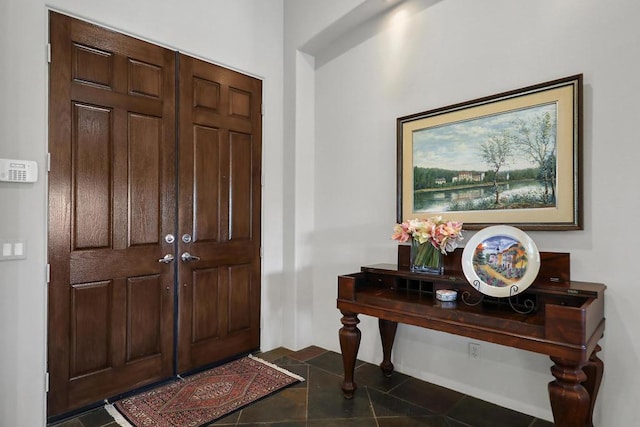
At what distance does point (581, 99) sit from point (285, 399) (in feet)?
8.49

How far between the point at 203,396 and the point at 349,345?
1068mm

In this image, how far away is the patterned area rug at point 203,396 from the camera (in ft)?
7.48

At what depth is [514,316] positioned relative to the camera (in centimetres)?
189

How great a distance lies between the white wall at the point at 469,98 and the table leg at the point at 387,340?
0.34 ft

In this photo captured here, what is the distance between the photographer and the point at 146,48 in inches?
105

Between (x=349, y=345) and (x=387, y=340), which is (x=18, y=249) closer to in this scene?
(x=349, y=345)

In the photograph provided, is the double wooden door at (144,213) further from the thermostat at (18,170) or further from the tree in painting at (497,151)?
the tree in painting at (497,151)

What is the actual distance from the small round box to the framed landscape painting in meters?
0.52

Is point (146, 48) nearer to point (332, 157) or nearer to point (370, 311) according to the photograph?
point (332, 157)

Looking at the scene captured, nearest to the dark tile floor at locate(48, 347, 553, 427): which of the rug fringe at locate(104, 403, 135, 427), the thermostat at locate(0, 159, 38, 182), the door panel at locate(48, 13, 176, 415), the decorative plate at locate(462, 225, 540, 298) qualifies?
the rug fringe at locate(104, 403, 135, 427)

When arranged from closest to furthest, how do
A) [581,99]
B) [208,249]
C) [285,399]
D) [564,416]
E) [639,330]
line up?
[564,416], [639,330], [581,99], [285,399], [208,249]

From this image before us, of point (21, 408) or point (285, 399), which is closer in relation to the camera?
point (21, 408)

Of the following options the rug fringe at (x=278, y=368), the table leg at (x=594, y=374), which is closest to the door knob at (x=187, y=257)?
the rug fringe at (x=278, y=368)

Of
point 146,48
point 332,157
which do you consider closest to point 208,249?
point 332,157
